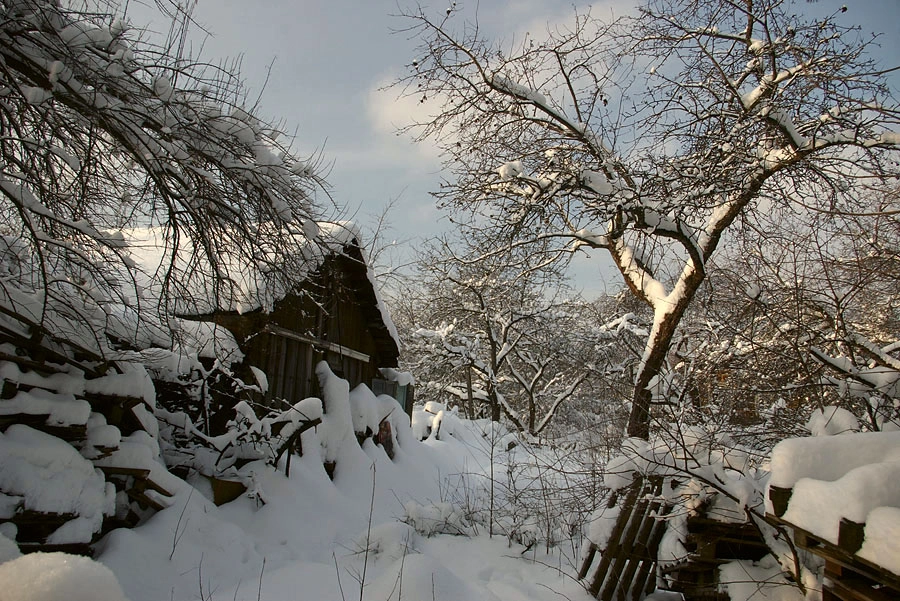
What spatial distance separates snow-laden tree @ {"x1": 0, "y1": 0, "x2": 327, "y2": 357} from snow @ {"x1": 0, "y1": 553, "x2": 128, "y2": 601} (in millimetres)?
2514

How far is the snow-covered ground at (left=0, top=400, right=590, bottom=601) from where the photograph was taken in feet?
13.4

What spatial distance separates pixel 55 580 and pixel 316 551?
4.86 metres

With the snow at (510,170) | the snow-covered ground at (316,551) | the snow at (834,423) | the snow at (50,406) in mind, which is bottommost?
the snow-covered ground at (316,551)

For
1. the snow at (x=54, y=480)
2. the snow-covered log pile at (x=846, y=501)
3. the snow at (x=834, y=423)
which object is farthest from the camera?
the snow at (x=54, y=480)

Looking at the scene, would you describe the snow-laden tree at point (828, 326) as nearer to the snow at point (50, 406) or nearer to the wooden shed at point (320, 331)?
the wooden shed at point (320, 331)

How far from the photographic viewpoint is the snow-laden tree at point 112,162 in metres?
3.04

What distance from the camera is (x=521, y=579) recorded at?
17.1 feet

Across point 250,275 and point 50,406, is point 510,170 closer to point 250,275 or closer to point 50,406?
point 250,275

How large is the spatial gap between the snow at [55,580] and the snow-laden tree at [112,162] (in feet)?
8.25

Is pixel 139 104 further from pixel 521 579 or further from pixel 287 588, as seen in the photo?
pixel 521 579

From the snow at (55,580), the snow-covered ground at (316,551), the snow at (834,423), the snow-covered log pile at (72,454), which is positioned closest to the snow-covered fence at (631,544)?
the snow-covered ground at (316,551)

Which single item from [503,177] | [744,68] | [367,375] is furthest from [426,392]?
[744,68]

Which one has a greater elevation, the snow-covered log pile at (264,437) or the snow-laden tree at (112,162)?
the snow-laden tree at (112,162)

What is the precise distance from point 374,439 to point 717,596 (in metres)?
7.19
